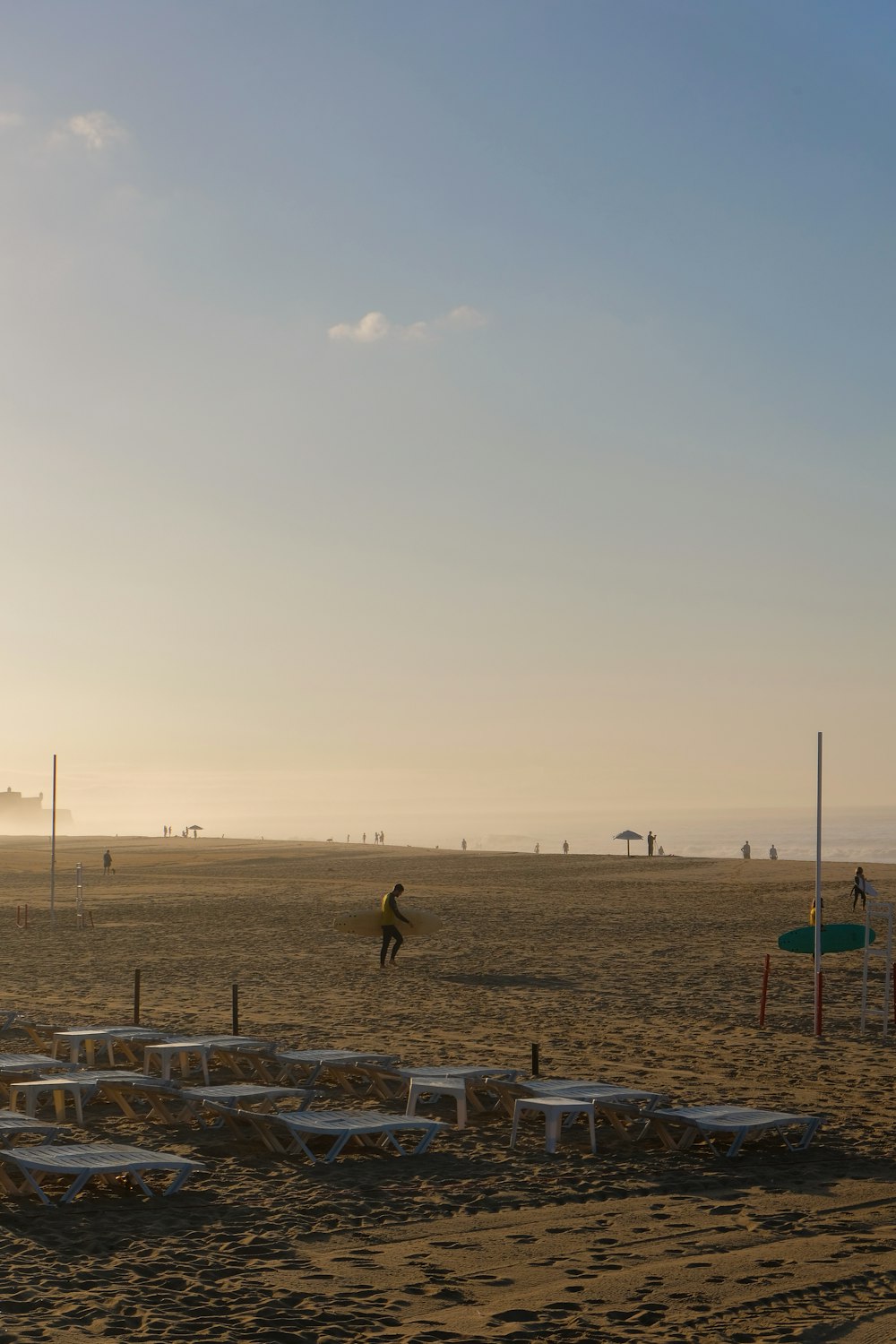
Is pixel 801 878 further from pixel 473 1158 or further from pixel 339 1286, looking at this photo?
pixel 339 1286

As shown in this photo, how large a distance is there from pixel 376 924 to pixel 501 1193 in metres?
14.5

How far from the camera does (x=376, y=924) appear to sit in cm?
2284

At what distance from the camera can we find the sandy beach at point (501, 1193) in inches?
242

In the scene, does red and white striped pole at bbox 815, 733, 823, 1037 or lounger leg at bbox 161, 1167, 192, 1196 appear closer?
lounger leg at bbox 161, 1167, 192, 1196

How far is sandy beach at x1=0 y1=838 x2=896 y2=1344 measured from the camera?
242 inches

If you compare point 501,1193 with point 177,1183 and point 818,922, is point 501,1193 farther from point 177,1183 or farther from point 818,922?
point 818,922

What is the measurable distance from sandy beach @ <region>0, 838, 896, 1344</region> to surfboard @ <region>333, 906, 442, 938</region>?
1.75 feet

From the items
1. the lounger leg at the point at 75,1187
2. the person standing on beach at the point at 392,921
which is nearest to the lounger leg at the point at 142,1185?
the lounger leg at the point at 75,1187

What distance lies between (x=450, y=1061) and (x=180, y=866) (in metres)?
48.3

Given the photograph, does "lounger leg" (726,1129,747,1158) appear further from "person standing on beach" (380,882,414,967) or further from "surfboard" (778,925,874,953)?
"person standing on beach" (380,882,414,967)

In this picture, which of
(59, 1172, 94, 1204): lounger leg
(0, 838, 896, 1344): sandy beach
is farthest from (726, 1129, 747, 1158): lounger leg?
(59, 1172, 94, 1204): lounger leg

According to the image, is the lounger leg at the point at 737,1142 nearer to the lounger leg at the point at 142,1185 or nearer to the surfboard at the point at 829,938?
the lounger leg at the point at 142,1185

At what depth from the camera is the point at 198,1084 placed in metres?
12.3

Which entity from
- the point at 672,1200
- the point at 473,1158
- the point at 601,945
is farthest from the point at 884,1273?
the point at 601,945
